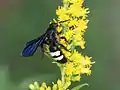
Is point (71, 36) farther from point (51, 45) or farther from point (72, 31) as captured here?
point (51, 45)

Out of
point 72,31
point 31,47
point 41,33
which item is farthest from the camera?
point 41,33

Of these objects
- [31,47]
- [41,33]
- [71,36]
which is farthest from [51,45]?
[41,33]

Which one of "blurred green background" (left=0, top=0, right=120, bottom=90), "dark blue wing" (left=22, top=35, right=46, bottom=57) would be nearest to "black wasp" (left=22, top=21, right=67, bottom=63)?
"dark blue wing" (left=22, top=35, right=46, bottom=57)

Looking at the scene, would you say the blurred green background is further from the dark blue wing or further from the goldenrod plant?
the goldenrod plant

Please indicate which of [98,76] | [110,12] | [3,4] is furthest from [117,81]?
[3,4]

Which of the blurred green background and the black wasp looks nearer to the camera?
the black wasp
